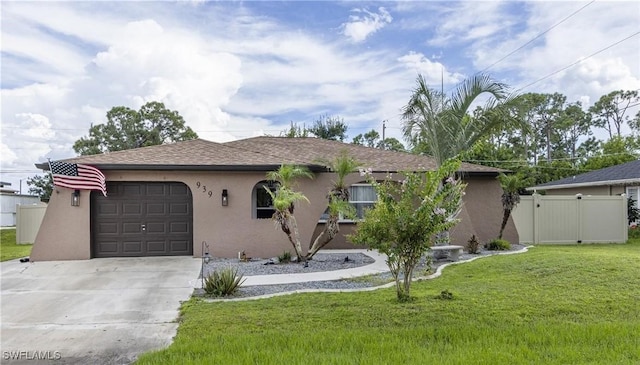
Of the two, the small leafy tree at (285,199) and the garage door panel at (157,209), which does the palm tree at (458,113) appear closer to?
the small leafy tree at (285,199)

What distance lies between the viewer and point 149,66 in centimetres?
1619

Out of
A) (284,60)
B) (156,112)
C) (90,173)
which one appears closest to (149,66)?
(284,60)

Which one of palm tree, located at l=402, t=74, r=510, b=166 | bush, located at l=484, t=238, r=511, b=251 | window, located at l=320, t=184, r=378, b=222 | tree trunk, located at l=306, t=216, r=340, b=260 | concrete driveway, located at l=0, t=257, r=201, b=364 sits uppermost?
palm tree, located at l=402, t=74, r=510, b=166

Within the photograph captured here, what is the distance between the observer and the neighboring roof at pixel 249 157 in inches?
474

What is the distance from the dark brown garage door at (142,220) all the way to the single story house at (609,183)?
17837 mm

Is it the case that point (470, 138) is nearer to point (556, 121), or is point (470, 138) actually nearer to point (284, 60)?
point (284, 60)

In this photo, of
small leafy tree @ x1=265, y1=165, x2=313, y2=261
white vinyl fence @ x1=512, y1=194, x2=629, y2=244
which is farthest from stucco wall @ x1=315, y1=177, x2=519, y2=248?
small leafy tree @ x1=265, y1=165, x2=313, y2=261

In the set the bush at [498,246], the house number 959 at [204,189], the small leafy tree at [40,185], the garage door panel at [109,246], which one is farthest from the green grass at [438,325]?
the small leafy tree at [40,185]

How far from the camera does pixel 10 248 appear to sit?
1570cm

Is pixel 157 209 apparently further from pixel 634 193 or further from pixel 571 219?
pixel 634 193

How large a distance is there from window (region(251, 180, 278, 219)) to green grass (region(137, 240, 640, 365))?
625cm

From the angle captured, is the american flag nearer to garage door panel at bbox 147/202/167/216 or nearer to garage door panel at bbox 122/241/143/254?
garage door panel at bbox 147/202/167/216

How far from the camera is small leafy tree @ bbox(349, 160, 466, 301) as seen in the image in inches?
243

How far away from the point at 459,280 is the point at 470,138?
210 inches
